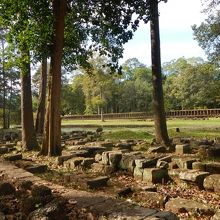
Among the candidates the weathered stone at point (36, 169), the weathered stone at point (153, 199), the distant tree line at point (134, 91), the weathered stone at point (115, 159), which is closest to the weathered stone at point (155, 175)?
the weathered stone at point (153, 199)

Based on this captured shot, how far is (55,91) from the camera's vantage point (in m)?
11.4

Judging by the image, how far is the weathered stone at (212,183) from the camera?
668 centimetres

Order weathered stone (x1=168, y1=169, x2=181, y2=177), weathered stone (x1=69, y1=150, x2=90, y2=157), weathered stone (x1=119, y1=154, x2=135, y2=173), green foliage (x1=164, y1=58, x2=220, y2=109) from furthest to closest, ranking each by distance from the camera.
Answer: green foliage (x1=164, y1=58, x2=220, y2=109) → weathered stone (x1=69, y1=150, x2=90, y2=157) → weathered stone (x1=119, y1=154, x2=135, y2=173) → weathered stone (x1=168, y1=169, x2=181, y2=177)

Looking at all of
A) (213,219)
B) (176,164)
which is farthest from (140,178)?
(213,219)

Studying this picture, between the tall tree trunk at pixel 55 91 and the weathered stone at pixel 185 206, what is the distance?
20.3ft

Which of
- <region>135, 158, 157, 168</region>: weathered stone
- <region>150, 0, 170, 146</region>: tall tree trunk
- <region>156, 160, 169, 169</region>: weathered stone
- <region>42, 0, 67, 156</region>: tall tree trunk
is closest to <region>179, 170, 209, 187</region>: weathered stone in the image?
<region>156, 160, 169, 169</region>: weathered stone

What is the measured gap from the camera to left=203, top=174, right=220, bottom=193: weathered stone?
668 cm

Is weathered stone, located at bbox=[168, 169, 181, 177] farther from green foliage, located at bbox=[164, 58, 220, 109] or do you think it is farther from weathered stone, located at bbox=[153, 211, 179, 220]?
green foliage, located at bbox=[164, 58, 220, 109]

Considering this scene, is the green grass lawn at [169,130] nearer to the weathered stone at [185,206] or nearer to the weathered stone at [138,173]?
the weathered stone at [138,173]

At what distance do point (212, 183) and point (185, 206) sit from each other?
1.53 meters

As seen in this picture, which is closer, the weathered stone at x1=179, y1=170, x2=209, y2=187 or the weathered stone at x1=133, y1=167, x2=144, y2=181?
the weathered stone at x1=179, y1=170, x2=209, y2=187

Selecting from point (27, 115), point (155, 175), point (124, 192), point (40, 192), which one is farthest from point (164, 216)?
point (27, 115)

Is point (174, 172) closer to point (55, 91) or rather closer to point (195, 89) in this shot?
point (55, 91)

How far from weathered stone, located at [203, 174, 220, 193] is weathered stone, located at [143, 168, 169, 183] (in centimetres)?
114
